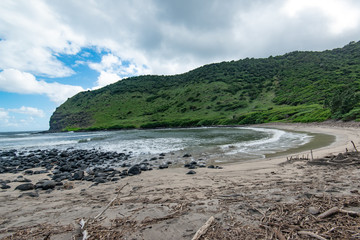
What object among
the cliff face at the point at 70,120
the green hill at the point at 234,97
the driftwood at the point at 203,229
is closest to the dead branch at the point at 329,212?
the driftwood at the point at 203,229

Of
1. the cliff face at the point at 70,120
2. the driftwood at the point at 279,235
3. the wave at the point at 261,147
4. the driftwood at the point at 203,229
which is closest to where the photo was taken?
the driftwood at the point at 279,235

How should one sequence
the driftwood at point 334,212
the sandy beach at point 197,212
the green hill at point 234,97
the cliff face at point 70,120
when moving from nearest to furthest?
the sandy beach at point 197,212, the driftwood at point 334,212, the green hill at point 234,97, the cliff face at point 70,120

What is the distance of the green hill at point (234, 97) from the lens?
72750mm

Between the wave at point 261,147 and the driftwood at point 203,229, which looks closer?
the driftwood at point 203,229

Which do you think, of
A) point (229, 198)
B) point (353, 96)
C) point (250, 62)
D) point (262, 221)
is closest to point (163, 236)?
point (262, 221)

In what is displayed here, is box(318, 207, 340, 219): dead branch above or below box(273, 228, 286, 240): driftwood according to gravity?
above

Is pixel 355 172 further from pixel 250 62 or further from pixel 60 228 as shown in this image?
pixel 250 62

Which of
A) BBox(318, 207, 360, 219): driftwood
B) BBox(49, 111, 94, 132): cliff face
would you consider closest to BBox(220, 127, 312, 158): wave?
BBox(318, 207, 360, 219): driftwood

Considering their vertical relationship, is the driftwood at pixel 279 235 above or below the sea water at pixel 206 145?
above

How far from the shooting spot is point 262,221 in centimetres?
390

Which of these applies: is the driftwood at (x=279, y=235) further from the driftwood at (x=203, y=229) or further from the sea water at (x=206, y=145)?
the sea water at (x=206, y=145)

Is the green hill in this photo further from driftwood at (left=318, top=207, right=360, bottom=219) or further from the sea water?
driftwood at (left=318, top=207, right=360, bottom=219)

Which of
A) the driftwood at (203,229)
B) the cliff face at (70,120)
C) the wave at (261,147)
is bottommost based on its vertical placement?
the wave at (261,147)

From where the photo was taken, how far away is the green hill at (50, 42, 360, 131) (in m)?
72.8
